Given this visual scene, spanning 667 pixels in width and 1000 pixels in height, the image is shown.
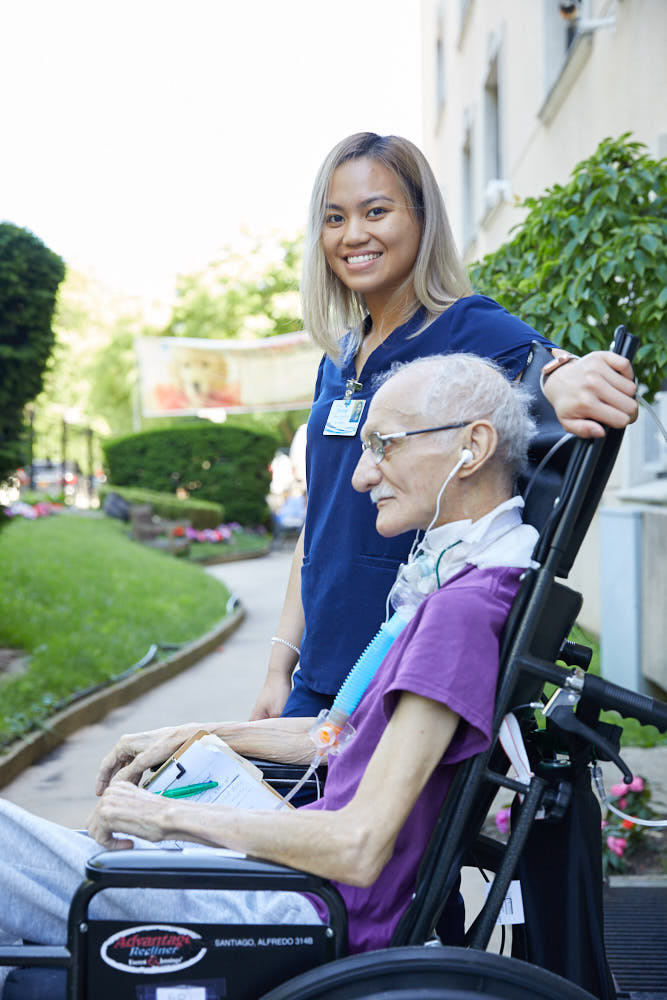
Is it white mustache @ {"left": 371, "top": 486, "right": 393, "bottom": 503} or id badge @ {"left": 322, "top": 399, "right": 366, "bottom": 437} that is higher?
id badge @ {"left": 322, "top": 399, "right": 366, "bottom": 437}

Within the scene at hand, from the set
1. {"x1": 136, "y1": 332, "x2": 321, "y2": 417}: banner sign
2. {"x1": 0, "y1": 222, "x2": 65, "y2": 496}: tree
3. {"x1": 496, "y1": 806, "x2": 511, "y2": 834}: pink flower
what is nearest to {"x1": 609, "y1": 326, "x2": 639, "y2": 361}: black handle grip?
{"x1": 496, "y1": 806, "x2": 511, "y2": 834}: pink flower

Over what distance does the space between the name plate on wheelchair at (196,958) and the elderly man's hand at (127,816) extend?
6.6 inches

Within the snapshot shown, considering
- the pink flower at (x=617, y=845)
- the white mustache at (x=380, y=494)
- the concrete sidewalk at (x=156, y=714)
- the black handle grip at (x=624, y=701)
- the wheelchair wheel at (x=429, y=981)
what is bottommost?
the concrete sidewalk at (x=156, y=714)

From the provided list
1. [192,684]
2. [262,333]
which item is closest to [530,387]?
[192,684]

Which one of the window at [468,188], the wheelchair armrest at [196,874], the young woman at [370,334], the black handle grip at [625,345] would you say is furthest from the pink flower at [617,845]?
the window at [468,188]

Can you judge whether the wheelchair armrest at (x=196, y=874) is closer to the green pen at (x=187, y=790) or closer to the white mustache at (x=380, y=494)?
the green pen at (x=187, y=790)

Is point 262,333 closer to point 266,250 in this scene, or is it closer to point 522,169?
point 266,250

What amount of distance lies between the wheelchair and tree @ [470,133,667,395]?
6.29ft

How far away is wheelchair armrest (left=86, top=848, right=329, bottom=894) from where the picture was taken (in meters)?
1.75

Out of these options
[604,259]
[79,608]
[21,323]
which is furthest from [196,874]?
[79,608]

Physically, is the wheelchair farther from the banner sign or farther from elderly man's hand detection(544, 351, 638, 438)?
the banner sign

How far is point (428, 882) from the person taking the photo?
1.81 meters

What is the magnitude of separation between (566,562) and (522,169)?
35.0 feet

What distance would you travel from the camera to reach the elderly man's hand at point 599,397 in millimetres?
1825
